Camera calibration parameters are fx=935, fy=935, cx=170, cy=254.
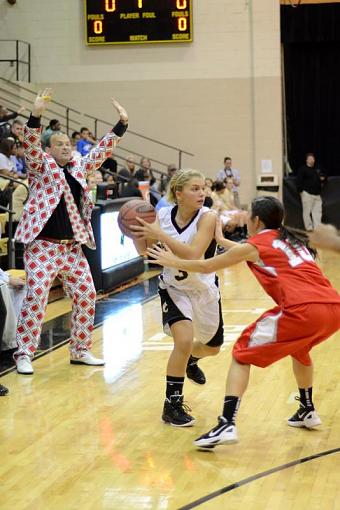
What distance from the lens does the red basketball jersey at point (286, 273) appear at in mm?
5090

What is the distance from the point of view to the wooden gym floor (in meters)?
4.46

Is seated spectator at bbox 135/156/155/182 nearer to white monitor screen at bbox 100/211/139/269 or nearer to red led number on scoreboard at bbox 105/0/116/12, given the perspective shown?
red led number on scoreboard at bbox 105/0/116/12

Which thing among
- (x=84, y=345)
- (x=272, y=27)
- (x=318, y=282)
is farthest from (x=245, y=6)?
(x=318, y=282)

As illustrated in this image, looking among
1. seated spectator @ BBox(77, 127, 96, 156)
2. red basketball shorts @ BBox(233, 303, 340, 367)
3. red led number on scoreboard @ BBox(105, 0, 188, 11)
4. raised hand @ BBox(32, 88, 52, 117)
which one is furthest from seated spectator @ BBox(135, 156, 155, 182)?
red basketball shorts @ BBox(233, 303, 340, 367)

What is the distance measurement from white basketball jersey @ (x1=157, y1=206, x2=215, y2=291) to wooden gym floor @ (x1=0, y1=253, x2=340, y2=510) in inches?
33.6

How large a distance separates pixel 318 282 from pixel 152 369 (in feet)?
8.58

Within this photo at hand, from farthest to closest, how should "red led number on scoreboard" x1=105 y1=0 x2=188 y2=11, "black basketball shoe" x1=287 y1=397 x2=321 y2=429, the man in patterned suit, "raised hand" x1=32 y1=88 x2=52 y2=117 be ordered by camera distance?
"red led number on scoreboard" x1=105 y1=0 x2=188 y2=11 → the man in patterned suit → "raised hand" x1=32 y1=88 x2=52 y2=117 → "black basketball shoe" x1=287 y1=397 x2=321 y2=429

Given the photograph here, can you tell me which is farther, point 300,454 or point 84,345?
point 84,345

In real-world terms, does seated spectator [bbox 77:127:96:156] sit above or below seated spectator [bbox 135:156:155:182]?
above

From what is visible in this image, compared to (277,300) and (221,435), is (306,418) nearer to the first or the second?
(221,435)

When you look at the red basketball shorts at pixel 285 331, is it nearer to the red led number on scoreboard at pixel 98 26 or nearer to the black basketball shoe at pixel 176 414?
the black basketball shoe at pixel 176 414

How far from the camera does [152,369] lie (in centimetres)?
750

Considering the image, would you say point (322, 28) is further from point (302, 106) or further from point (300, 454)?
point (300, 454)

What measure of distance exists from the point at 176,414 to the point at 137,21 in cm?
1593
